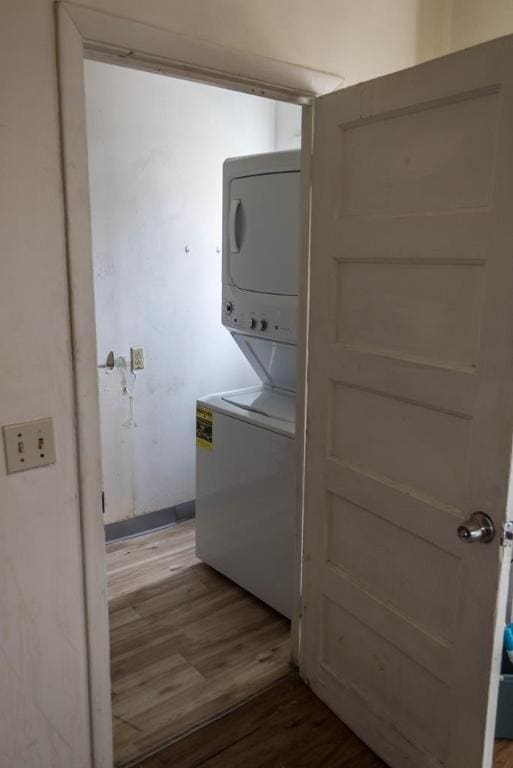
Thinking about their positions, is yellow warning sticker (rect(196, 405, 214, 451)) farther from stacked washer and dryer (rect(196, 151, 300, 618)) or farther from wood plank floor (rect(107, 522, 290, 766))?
wood plank floor (rect(107, 522, 290, 766))

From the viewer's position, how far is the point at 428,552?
152 cm

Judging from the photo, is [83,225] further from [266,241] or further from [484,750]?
[484,750]

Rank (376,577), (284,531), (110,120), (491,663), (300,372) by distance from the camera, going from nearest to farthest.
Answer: (491,663), (376,577), (300,372), (284,531), (110,120)

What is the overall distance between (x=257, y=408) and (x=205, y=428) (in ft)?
0.97

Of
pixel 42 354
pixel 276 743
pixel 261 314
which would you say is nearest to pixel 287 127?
pixel 261 314

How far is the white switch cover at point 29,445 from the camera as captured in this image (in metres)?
1.34

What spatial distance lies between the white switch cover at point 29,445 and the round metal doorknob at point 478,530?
94 cm

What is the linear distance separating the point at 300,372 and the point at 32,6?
117 cm

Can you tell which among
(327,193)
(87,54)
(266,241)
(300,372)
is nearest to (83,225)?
(87,54)

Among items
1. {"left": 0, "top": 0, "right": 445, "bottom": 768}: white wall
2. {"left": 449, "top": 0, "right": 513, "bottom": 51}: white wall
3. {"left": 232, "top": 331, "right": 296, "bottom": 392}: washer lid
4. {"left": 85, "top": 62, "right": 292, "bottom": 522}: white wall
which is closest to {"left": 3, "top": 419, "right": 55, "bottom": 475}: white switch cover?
{"left": 0, "top": 0, "right": 445, "bottom": 768}: white wall

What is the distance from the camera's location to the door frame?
1.30m

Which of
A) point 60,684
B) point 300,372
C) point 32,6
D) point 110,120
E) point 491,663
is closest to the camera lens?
point 32,6

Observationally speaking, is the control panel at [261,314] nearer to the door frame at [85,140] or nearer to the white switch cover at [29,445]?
the door frame at [85,140]

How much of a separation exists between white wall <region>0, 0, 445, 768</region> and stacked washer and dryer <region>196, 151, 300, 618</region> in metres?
0.73
